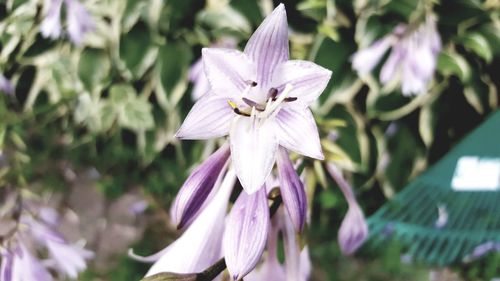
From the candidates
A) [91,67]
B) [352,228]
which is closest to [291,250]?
[352,228]


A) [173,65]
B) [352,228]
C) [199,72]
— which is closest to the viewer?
[352,228]

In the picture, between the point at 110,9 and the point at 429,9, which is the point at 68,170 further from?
the point at 429,9

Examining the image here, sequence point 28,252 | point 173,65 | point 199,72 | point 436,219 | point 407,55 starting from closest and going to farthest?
point 28,252, point 407,55, point 199,72, point 173,65, point 436,219

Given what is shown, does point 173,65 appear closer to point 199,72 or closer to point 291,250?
point 199,72

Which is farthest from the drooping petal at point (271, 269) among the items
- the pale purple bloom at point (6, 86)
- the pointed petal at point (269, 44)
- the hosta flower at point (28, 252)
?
the pale purple bloom at point (6, 86)

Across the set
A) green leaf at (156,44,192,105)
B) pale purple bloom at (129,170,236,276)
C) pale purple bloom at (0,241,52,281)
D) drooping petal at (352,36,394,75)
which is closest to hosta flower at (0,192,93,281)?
pale purple bloom at (0,241,52,281)

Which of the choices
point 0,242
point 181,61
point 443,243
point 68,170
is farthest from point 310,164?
point 68,170

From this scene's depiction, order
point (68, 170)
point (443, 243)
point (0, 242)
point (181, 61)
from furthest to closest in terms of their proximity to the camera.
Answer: point (68, 170) → point (443, 243) → point (181, 61) → point (0, 242)
